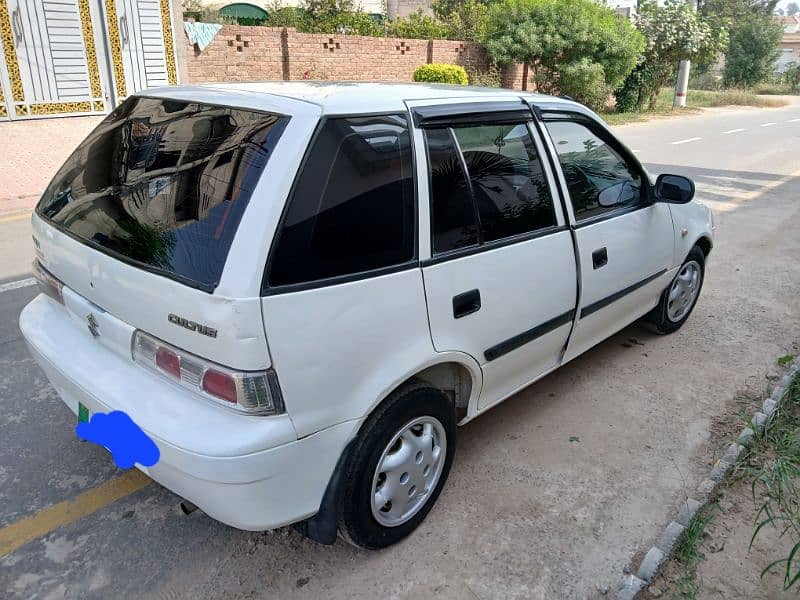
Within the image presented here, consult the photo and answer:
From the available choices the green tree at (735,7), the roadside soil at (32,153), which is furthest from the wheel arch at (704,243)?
the green tree at (735,7)

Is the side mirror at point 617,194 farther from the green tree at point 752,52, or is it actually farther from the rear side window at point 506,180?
the green tree at point 752,52

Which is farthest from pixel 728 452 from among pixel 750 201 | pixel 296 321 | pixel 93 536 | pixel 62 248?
pixel 750 201

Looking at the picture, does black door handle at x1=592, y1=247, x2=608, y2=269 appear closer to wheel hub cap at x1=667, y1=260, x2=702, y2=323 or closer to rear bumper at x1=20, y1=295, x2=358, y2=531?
wheel hub cap at x1=667, y1=260, x2=702, y2=323

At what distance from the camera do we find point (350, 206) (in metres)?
2.21

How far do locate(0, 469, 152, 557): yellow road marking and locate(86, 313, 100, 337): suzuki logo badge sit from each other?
82 centimetres

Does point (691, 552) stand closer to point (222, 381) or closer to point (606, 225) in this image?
point (606, 225)

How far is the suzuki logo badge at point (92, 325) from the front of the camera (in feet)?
A: 8.00

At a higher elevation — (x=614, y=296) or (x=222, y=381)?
(x=222, y=381)

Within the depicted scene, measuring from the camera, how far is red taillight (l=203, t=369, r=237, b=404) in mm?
2016

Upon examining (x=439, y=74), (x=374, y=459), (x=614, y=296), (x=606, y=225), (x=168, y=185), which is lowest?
(x=374, y=459)

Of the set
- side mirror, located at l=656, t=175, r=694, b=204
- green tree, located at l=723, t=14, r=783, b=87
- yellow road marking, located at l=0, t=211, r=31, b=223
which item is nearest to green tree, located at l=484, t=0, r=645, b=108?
yellow road marking, located at l=0, t=211, r=31, b=223

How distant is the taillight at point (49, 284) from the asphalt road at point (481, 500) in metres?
0.84

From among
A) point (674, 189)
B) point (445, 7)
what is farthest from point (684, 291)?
point (445, 7)

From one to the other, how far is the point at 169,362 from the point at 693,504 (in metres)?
2.26
